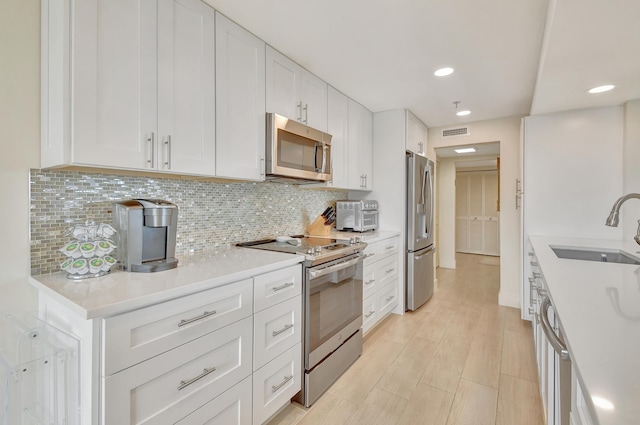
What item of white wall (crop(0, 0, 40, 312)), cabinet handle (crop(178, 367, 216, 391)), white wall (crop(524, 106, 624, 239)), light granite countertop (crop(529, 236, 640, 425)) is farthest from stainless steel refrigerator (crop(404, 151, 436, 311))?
white wall (crop(0, 0, 40, 312))

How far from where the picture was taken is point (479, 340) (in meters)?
2.72

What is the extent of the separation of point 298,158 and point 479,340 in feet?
7.54

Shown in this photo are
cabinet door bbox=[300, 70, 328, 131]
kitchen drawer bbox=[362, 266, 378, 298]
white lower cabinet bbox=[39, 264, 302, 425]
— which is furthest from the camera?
kitchen drawer bbox=[362, 266, 378, 298]

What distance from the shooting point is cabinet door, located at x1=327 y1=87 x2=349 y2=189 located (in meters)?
2.74

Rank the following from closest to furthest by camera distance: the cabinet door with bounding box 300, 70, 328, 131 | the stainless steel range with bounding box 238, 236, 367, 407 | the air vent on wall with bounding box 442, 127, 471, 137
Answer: the stainless steel range with bounding box 238, 236, 367, 407
the cabinet door with bounding box 300, 70, 328, 131
the air vent on wall with bounding box 442, 127, 471, 137

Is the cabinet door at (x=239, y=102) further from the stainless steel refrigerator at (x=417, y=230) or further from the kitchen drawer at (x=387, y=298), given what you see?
the stainless steel refrigerator at (x=417, y=230)

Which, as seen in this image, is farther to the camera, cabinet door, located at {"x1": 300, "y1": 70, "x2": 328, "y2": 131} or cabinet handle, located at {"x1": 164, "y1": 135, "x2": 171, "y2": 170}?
cabinet door, located at {"x1": 300, "y1": 70, "x2": 328, "y2": 131}

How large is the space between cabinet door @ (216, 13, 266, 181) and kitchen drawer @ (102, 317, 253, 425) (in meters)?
0.89

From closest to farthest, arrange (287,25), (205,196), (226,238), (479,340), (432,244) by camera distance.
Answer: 1. (287,25)
2. (205,196)
3. (226,238)
4. (479,340)
5. (432,244)

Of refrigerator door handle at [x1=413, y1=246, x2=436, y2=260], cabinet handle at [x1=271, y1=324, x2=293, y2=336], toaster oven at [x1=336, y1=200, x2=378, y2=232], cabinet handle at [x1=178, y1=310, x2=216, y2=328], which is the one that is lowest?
cabinet handle at [x1=271, y1=324, x2=293, y2=336]

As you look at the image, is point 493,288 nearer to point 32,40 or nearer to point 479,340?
point 479,340

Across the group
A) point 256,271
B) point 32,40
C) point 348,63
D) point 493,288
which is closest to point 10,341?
point 256,271

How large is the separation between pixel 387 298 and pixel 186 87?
2.56m

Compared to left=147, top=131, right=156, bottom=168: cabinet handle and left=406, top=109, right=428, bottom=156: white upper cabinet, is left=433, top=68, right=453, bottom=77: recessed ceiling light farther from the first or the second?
left=147, top=131, right=156, bottom=168: cabinet handle
